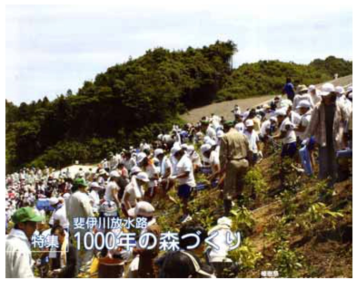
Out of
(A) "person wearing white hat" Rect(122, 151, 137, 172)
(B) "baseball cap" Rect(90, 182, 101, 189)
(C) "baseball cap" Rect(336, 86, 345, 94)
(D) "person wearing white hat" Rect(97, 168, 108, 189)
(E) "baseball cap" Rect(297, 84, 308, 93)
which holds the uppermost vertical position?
(E) "baseball cap" Rect(297, 84, 308, 93)

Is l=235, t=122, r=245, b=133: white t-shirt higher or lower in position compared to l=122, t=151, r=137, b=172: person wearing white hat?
higher

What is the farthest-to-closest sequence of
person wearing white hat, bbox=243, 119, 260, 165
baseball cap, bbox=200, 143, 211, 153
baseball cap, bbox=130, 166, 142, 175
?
baseball cap, bbox=200, 143, 211, 153
baseball cap, bbox=130, 166, 142, 175
person wearing white hat, bbox=243, 119, 260, 165

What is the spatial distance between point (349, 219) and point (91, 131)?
3339 mm

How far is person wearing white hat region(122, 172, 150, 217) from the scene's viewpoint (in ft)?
27.7

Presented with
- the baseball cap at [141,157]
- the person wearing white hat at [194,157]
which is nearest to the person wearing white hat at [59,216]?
the baseball cap at [141,157]

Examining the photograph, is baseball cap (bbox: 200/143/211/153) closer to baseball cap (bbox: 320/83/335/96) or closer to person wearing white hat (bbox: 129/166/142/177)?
person wearing white hat (bbox: 129/166/142/177)

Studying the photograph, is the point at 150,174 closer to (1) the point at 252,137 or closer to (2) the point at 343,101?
(1) the point at 252,137

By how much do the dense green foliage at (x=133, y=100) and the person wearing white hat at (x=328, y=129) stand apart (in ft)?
2.29

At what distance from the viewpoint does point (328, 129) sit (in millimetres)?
8445

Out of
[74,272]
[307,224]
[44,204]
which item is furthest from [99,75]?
[307,224]

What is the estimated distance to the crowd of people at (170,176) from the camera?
801 cm

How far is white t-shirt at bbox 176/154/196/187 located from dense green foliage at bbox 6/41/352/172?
0.97 metres

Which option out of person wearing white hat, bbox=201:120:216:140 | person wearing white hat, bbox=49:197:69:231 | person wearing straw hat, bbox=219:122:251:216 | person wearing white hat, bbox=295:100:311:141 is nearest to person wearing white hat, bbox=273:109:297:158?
person wearing white hat, bbox=295:100:311:141
